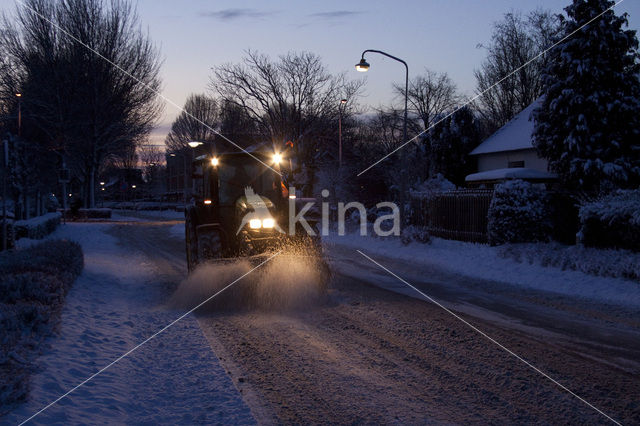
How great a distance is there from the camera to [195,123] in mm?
73438

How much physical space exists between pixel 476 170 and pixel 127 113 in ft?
87.8

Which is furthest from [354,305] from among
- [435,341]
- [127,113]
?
[127,113]

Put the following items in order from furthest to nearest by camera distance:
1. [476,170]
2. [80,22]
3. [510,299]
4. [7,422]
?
1. [80,22]
2. [476,170]
3. [510,299]
4. [7,422]

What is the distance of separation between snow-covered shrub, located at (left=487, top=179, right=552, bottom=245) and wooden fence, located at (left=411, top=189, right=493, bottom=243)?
166 cm

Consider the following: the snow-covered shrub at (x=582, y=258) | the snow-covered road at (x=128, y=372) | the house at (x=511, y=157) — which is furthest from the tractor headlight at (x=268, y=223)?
the house at (x=511, y=157)

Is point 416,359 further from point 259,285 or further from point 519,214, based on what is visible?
point 519,214

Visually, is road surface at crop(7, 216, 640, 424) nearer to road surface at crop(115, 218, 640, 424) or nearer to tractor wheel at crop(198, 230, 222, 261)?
road surface at crop(115, 218, 640, 424)

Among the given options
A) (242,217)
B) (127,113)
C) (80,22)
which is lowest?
(242,217)

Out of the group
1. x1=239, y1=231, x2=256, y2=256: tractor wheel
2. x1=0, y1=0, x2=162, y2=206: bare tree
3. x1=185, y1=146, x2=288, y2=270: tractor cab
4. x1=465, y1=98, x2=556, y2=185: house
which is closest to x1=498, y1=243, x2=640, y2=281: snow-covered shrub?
x1=185, y1=146, x2=288, y2=270: tractor cab

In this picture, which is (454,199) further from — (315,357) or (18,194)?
(18,194)

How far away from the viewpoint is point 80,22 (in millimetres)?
36938

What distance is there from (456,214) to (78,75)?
1204 inches

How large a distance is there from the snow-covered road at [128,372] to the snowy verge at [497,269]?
735cm

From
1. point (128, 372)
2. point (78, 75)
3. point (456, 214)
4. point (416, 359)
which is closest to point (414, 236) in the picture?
point (456, 214)
